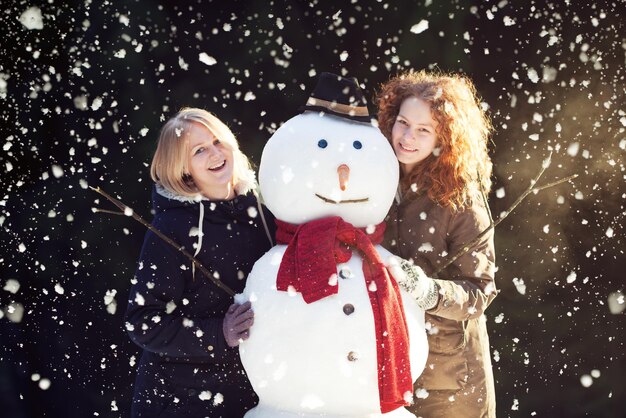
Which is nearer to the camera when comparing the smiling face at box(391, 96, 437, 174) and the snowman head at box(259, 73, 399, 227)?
the snowman head at box(259, 73, 399, 227)

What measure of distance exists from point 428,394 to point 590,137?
1.50 metres

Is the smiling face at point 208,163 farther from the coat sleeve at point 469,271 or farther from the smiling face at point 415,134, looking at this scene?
the coat sleeve at point 469,271

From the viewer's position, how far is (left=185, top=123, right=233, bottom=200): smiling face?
2.18 m

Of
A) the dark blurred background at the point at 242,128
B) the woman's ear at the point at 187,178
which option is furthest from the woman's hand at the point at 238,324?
the dark blurred background at the point at 242,128

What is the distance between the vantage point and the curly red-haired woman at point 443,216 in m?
2.23

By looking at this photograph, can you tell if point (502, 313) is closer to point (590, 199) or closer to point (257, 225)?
point (590, 199)

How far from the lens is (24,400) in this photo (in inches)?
126

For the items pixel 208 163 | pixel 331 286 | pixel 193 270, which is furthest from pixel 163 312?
pixel 331 286

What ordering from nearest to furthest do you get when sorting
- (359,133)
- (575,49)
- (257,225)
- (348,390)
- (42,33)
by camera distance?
(348,390)
(359,133)
(257,225)
(42,33)
(575,49)

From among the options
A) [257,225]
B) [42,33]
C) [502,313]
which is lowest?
[502,313]

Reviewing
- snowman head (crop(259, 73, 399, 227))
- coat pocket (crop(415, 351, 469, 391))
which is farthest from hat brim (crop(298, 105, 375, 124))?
coat pocket (crop(415, 351, 469, 391))

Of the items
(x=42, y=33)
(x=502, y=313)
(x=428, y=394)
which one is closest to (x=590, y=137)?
(x=502, y=313)

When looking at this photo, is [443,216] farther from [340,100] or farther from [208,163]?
[208,163]

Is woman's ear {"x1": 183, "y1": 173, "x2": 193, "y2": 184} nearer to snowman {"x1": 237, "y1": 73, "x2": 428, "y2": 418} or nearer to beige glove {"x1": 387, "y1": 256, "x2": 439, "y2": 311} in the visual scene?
snowman {"x1": 237, "y1": 73, "x2": 428, "y2": 418}
